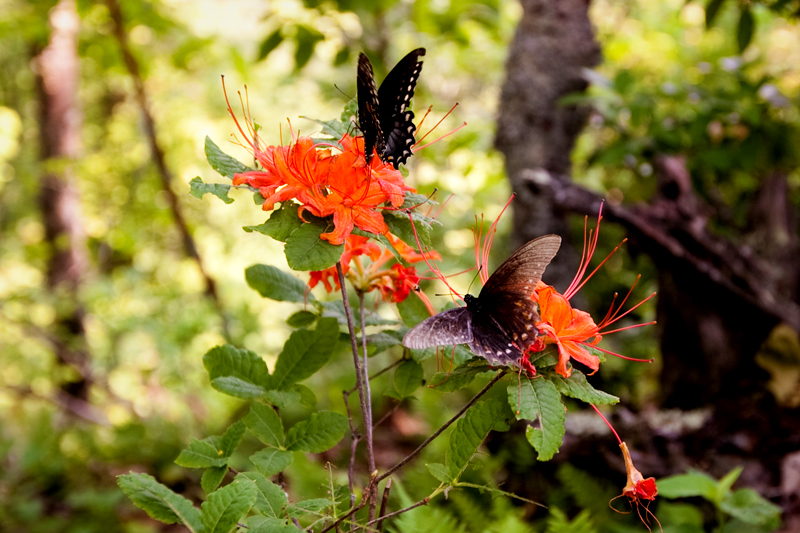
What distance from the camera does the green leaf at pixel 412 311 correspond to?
85 cm

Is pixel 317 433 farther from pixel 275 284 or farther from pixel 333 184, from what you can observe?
pixel 333 184

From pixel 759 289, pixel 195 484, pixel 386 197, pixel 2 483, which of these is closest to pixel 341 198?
pixel 386 197

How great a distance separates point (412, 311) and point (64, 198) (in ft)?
11.6

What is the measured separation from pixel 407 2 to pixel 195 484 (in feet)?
9.49

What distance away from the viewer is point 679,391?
2107 mm

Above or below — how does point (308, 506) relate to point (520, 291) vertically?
below

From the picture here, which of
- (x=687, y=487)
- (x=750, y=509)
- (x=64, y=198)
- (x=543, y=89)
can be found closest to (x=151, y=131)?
(x=64, y=198)

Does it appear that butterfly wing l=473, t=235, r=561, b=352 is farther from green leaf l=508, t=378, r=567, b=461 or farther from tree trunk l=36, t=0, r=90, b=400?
tree trunk l=36, t=0, r=90, b=400

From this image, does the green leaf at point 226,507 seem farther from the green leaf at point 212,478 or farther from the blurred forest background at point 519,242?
the blurred forest background at point 519,242

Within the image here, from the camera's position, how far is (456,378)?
67 cm

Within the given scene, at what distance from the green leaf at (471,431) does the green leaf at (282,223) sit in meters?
0.33

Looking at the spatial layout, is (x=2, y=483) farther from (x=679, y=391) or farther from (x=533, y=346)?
(x=679, y=391)

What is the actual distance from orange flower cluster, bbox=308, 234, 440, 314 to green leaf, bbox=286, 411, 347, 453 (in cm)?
20

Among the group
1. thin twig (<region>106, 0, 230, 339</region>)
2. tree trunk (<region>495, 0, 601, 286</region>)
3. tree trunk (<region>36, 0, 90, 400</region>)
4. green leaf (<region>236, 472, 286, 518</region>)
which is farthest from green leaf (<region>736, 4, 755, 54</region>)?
tree trunk (<region>36, 0, 90, 400</region>)
